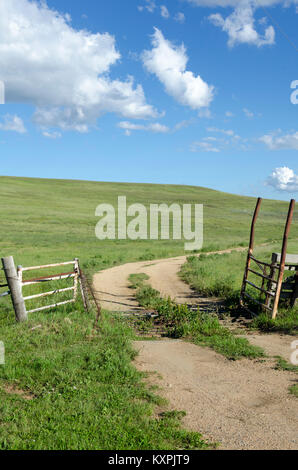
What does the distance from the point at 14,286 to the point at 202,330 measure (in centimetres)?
535

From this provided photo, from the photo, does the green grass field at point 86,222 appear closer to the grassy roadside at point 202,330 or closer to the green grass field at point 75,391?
the grassy roadside at point 202,330

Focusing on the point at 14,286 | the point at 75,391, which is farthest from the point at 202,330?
the point at 14,286

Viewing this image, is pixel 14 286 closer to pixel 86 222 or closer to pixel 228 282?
pixel 228 282

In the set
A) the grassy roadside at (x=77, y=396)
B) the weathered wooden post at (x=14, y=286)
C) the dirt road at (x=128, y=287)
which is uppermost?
the weathered wooden post at (x=14, y=286)

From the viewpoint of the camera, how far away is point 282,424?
231 inches

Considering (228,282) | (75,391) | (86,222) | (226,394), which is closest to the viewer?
(75,391)

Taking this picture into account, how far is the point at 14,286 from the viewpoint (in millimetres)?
10492

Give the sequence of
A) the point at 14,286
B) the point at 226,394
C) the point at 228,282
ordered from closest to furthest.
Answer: the point at 226,394 < the point at 14,286 < the point at 228,282

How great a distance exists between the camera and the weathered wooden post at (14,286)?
1046 cm

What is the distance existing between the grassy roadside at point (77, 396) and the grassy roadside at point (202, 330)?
196 centimetres

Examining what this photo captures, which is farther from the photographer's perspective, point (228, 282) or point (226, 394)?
Answer: point (228, 282)

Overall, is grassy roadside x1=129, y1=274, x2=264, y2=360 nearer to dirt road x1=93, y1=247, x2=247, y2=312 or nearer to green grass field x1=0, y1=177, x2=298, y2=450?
dirt road x1=93, y1=247, x2=247, y2=312

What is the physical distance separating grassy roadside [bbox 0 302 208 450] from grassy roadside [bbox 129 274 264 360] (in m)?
1.96

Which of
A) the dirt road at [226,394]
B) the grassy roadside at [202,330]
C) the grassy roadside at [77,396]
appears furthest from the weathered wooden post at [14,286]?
the grassy roadside at [202,330]
